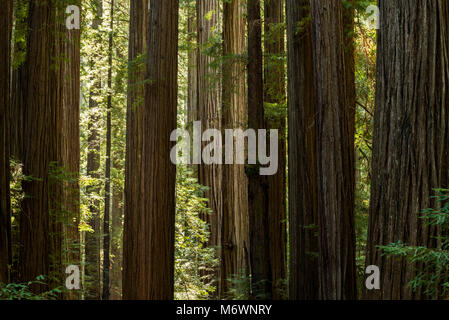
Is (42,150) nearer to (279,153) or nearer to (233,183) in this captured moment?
(279,153)

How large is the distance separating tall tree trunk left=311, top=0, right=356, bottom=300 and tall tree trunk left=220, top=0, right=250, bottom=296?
460 cm

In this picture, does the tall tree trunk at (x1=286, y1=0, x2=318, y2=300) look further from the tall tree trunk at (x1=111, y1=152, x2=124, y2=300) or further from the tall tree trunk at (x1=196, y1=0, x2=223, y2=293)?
the tall tree trunk at (x1=111, y1=152, x2=124, y2=300)

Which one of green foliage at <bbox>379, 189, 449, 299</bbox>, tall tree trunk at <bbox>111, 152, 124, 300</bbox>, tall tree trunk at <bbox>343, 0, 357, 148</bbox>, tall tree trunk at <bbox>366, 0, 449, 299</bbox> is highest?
tall tree trunk at <bbox>343, 0, 357, 148</bbox>

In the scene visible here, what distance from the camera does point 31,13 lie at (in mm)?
7527

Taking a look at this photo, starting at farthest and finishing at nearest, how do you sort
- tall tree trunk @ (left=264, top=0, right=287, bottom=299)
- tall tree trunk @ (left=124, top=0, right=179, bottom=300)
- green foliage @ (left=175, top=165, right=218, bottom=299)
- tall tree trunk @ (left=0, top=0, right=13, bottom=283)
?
green foliage @ (left=175, top=165, right=218, bottom=299)
tall tree trunk @ (left=264, top=0, right=287, bottom=299)
tall tree trunk @ (left=124, top=0, right=179, bottom=300)
tall tree trunk @ (left=0, top=0, right=13, bottom=283)

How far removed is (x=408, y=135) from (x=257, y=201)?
16.5ft

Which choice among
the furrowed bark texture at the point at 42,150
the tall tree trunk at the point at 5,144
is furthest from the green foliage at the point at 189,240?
the tall tree trunk at the point at 5,144

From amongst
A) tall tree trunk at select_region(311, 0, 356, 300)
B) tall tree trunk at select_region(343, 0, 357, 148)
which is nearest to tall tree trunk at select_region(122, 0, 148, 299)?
tall tree trunk at select_region(311, 0, 356, 300)

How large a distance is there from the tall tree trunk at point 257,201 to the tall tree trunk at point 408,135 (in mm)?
4608

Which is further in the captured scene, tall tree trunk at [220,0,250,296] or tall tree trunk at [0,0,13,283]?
tall tree trunk at [220,0,250,296]

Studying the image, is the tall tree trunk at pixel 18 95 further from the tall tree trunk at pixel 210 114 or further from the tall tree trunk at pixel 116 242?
the tall tree trunk at pixel 116 242

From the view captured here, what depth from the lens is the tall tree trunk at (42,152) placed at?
24.4 ft

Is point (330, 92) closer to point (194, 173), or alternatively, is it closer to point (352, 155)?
point (352, 155)

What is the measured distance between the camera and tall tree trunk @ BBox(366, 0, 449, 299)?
4.47m
